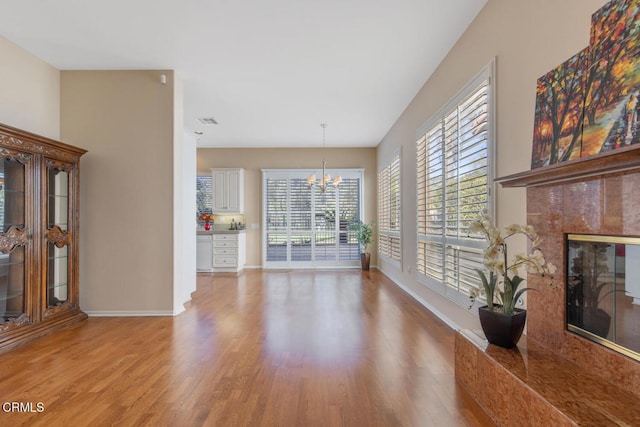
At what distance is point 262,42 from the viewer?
3.37 m

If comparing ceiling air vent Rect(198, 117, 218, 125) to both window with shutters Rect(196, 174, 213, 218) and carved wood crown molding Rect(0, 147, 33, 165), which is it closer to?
window with shutters Rect(196, 174, 213, 218)

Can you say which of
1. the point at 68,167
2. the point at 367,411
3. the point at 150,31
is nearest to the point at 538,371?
the point at 367,411

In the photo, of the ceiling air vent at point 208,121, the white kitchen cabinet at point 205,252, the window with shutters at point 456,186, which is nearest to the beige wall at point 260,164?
the white kitchen cabinet at point 205,252

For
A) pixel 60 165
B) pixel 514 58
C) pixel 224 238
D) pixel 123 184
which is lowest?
pixel 224 238

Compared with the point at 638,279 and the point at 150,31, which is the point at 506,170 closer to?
the point at 638,279

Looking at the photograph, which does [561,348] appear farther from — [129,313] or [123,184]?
[123,184]

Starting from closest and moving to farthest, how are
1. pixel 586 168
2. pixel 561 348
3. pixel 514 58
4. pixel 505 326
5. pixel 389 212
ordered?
1. pixel 586 168
2. pixel 561 348
3. pixel 505 326
4. pixel 514 58
5. pixel 389 212

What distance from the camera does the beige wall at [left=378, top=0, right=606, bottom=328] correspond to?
1916mm

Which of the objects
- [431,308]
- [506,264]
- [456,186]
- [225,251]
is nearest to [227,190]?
[225,251]

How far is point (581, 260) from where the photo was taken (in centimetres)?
175

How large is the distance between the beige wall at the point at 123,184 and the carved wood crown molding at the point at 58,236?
1.04 ft

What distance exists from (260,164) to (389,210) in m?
Result: 3.50

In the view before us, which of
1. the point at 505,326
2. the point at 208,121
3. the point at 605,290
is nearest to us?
the point at 605,290

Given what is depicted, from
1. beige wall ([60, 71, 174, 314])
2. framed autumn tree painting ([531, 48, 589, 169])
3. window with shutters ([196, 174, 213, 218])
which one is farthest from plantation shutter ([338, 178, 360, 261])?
framed autumn tree painting ([531, 48, 589, 169])
